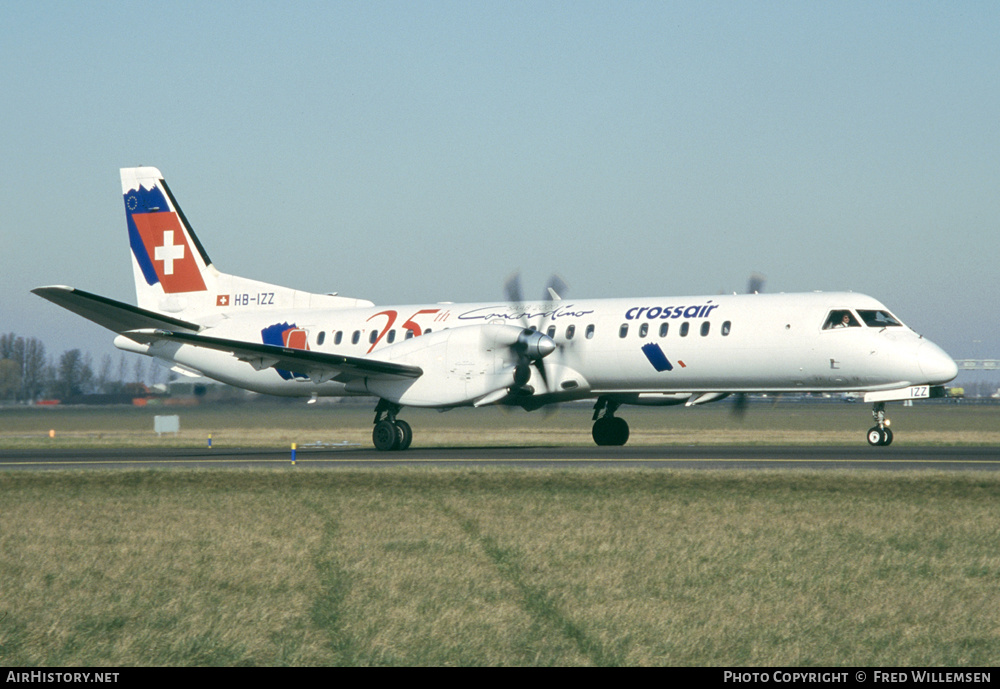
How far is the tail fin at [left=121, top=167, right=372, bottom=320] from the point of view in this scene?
3506cm

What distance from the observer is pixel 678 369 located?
27.5 metres

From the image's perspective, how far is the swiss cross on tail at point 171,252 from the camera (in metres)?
35.2

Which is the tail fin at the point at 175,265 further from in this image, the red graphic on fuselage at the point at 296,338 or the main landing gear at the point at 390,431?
the main landing gear at the point at 390,431

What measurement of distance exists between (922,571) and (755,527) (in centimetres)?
291

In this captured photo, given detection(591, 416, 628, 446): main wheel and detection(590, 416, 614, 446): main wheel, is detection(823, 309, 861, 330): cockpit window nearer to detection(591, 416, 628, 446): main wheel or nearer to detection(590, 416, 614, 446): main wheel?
detection(591, 416, 628, 446): main wheel

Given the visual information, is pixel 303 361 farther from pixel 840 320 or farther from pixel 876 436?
pixel 876 436

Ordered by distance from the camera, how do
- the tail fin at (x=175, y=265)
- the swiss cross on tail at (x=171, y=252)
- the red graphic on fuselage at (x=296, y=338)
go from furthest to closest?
the swiss cross on tail at (x=171, y=252), the tail fin at (x=175, y=265), the red graphic on fuselage at (x=296, y=338)

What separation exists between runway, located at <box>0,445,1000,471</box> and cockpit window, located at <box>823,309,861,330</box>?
119 inches

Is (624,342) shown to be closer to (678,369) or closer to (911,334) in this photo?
(678,369)

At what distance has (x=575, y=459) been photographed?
23.7 m

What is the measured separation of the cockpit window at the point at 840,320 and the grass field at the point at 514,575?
8428mm

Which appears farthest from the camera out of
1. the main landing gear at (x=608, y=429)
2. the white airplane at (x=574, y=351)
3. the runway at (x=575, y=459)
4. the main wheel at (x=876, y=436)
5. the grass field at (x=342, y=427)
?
Answer: the grass field at (x=342, y=427)

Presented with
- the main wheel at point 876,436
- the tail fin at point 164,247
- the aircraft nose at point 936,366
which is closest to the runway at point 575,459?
the main wheel at point 876,436

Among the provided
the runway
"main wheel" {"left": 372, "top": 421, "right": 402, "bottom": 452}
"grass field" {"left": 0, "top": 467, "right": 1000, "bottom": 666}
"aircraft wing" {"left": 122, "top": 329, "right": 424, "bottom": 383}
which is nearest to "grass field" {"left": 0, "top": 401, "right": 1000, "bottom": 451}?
"main wheel" {"left": 372, "top": 421, "right": 402, "bottom": 452}
